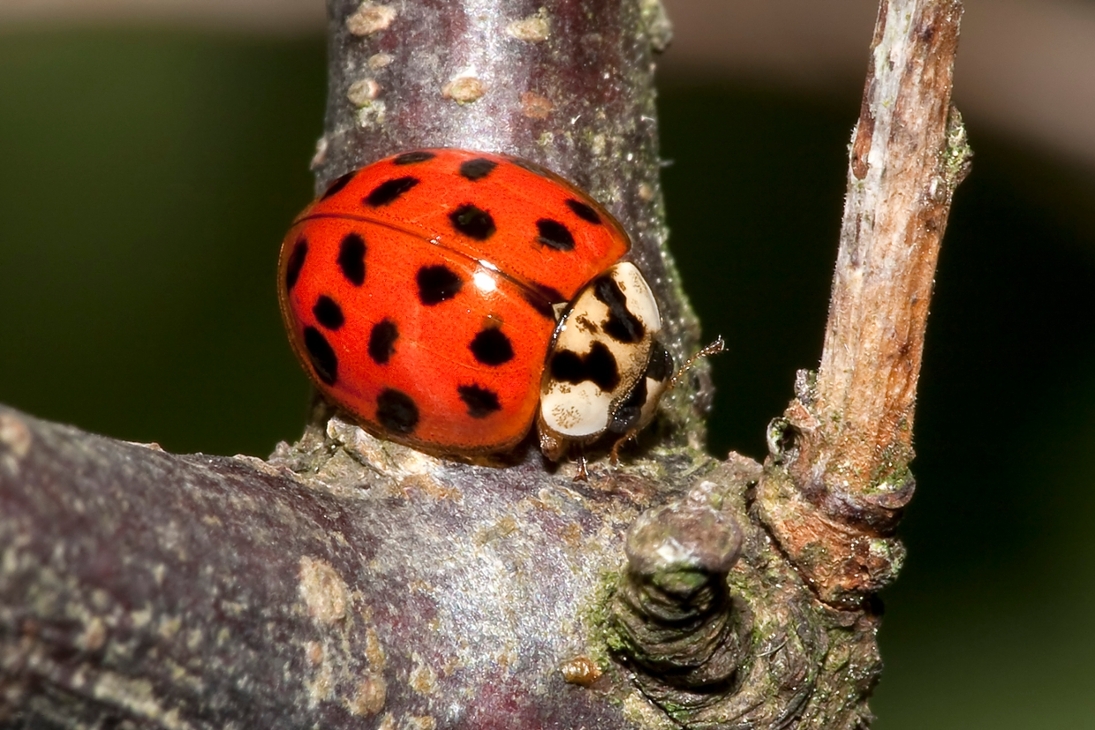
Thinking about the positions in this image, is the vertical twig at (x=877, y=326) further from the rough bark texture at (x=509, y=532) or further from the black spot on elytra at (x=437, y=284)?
the black spot on elytra at (x=437, y=284)

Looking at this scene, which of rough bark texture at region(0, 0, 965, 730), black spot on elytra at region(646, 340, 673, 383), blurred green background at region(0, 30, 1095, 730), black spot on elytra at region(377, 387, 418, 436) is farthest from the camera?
blurred green background at region(0, 30, 1095, 730)

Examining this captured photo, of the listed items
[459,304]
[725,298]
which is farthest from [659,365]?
[725,298]

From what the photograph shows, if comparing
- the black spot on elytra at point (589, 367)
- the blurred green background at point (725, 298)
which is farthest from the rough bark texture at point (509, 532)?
the blurred green background at point (725, 298)

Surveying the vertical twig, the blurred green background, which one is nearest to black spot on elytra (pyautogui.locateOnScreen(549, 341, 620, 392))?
the vertical twig

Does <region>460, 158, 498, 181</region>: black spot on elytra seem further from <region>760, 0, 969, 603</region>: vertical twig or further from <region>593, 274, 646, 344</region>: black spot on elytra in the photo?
<region>760, 0, 969, 603</region>: vertical twig

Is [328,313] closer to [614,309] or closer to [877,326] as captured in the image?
[614,309]

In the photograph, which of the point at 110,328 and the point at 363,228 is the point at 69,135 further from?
the point at 363,228

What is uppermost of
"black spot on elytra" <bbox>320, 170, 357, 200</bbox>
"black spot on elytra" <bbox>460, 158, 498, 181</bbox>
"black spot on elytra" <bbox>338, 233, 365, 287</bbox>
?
"black spot on elytra" <bbox>460, 158, 498, 181</bbox>
